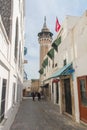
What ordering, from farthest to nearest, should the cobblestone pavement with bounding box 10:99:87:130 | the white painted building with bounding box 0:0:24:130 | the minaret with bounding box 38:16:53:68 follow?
the minaret with bounding box 38:16:53:68 → the cobblestone pavement with bounding box 10:99:87:130 → the white painted building with bounding box 0:0:24:130

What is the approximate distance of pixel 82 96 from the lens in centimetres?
744

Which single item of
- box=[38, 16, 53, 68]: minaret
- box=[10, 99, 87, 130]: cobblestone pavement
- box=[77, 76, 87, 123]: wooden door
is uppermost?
box=[38, 16, 53, 68]: minaret

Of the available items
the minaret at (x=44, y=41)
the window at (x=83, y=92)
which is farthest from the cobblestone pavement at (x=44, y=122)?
the minaret at (x=44, y=41)

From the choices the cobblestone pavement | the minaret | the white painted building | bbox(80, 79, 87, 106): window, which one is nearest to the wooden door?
bbox(80, 79, 87, 106): window

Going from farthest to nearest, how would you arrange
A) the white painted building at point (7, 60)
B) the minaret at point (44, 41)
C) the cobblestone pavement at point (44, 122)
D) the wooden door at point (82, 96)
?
the minaret at point (44, 41), the wooden door at point (82, 96), the cobblestone pavement at point (44, 122), the white painted building at point (7, 60)

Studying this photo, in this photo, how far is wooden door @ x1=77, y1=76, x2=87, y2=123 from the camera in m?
7.11

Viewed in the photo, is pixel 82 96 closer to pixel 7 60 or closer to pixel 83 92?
pixel 83 92

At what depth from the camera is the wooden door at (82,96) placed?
7.11 m

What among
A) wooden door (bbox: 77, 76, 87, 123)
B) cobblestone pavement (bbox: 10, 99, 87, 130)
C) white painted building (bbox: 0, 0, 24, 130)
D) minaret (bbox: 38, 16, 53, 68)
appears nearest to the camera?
white painted building (bbox: 0, 0, 24, 130)

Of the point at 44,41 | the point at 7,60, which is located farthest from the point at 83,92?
the point at 44,41

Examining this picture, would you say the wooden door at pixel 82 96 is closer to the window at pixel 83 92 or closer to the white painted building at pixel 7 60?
the window at pixel 83 92

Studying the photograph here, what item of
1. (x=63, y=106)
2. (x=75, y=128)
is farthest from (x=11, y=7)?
(x=63, y=106)

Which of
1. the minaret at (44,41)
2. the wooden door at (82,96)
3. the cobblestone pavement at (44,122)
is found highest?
the minaret at (44,41)

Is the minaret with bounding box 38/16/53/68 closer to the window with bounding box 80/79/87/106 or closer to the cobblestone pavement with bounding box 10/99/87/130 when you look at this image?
the cobblestone pavement with bounding box 10/99/87/130
